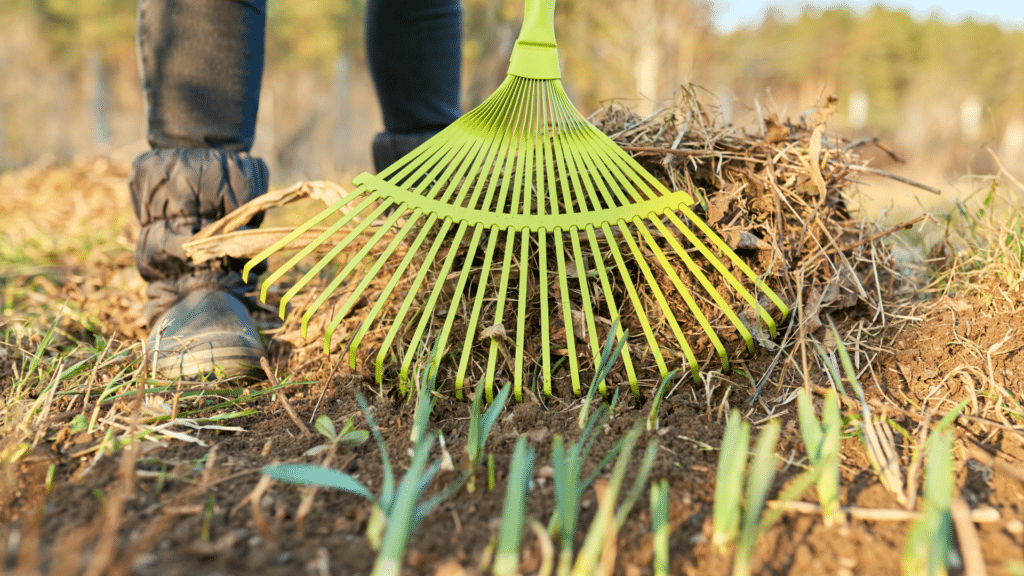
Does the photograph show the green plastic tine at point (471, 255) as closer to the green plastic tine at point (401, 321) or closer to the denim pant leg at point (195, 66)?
the green plastic tine at point (401, 321)

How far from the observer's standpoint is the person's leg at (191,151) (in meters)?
1.32

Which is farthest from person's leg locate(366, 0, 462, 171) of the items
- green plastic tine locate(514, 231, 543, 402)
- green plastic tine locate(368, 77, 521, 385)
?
green plastic tine locate(514, 231, 543, 402)

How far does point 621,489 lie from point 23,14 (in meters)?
26.2

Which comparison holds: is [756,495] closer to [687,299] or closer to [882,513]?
[882,513]

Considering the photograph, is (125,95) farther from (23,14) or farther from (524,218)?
(524,218)

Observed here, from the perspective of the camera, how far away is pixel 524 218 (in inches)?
48.4

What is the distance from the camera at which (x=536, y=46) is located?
1.30 m

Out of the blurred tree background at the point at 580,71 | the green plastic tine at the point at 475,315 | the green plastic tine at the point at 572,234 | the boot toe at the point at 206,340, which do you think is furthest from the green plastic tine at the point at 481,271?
the blurred tree background at the point at 580,71

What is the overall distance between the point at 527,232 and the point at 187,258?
2.53 feet

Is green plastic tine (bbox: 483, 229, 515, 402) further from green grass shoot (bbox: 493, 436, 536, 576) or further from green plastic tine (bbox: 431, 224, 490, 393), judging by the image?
green grass shoot (bbox: 493, 436, 536, 576)

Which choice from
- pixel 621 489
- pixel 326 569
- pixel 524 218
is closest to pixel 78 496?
pixel 326 569

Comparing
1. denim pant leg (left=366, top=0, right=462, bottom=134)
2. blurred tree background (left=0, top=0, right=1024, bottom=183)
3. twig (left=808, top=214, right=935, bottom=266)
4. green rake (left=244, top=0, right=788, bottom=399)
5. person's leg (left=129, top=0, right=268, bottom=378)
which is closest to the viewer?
green rake (left=244, top=0, right=788, bottom=399)

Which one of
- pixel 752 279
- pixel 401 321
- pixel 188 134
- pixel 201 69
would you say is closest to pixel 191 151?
pixel 188 134

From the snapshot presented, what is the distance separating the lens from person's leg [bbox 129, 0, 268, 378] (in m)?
1.32
